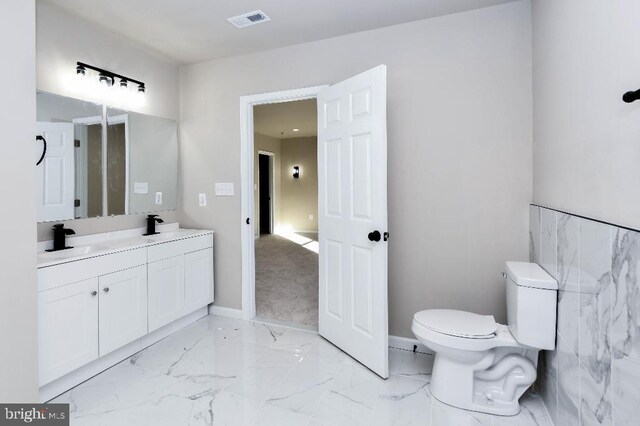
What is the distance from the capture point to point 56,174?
7.54 ft

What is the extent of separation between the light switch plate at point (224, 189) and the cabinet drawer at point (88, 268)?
922 mm

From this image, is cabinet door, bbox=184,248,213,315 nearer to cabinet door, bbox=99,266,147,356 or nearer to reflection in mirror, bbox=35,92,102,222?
cabinet door, bbox=99,266,147,356

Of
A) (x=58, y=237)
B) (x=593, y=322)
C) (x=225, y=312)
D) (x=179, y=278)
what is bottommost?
(x=225, y=312)

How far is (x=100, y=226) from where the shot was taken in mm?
2629

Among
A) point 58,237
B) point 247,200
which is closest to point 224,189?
point 247,200

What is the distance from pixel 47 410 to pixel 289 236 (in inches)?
254

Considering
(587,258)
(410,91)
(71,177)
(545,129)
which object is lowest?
(587,258)

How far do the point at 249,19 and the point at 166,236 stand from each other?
1.88 m

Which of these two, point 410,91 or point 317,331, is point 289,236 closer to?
point 317,331

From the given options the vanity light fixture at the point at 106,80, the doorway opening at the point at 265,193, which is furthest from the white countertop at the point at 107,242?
the doorway opening at the point at 265,193

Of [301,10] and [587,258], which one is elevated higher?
[301,10]

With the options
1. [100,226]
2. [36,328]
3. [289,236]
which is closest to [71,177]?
[100,226]

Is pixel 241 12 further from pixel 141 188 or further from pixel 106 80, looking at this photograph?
pixel 141 188

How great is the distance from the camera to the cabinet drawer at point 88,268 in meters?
1.83
